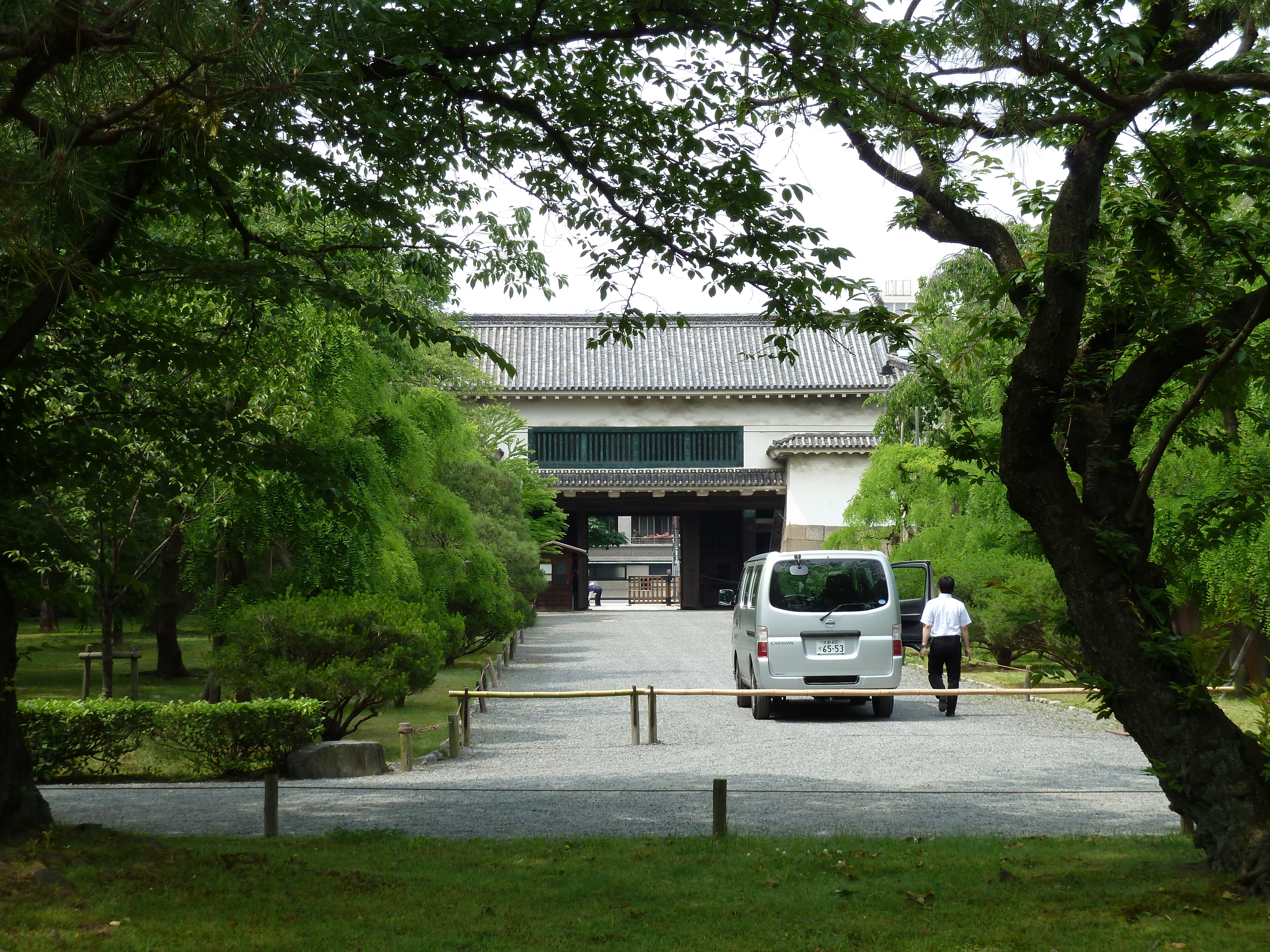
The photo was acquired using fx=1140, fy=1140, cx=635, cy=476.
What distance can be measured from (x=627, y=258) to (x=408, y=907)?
439 cm

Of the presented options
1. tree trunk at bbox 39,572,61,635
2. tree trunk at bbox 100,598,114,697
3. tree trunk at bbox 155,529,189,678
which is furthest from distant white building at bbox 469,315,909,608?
tree trunk at bbox 100,598,114,697

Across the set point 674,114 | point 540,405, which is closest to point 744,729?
point 674,114

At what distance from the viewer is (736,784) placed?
9406 millimetres

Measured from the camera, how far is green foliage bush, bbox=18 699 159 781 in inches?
389

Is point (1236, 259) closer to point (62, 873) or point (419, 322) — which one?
point (419, 322)

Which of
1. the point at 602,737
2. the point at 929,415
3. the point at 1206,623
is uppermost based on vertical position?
the point at 929,415

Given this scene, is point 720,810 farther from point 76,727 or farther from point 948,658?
point 948,658

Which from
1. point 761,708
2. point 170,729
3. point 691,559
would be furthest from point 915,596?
Answer: point 691,559

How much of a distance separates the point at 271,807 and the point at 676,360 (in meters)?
33.6

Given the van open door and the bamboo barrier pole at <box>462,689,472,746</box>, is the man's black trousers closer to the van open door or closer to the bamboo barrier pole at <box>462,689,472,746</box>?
the van open door

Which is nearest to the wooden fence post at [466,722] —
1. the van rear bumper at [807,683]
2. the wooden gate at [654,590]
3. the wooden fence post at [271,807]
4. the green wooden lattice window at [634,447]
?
the van rear bumper at [807,683]

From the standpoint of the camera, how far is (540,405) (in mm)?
38688

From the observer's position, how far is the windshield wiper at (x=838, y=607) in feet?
42.4

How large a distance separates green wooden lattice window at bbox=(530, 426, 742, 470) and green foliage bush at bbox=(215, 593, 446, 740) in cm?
2629
